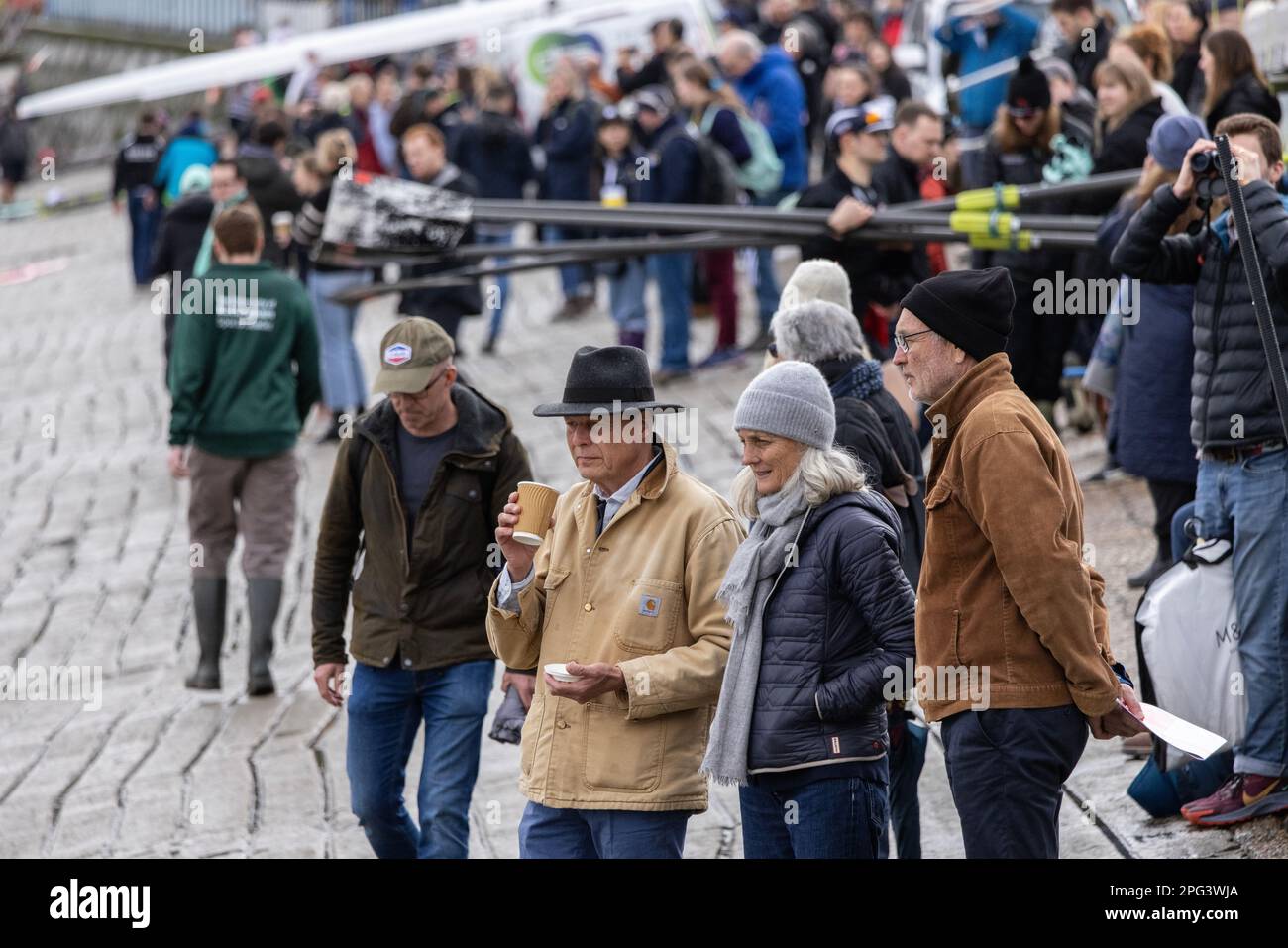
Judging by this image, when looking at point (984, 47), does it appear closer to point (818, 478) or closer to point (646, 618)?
point (818, 478)

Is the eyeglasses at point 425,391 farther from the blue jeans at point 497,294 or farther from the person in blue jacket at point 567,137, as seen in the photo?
A: the person in blue jacket at point 567,137

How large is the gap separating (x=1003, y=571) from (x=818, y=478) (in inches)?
22.3

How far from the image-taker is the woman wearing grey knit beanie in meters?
4.57

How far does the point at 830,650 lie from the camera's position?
461 centimetres

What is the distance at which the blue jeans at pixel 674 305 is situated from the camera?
1312 cm

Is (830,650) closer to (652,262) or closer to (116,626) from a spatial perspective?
(116,626)

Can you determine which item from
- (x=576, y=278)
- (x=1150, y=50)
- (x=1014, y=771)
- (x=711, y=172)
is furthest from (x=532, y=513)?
(x=576, y=278)

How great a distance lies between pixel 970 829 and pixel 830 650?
54 cm

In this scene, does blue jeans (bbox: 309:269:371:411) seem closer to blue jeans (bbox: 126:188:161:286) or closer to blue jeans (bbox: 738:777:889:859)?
blue jeans (bbox: 126:188:161:286)

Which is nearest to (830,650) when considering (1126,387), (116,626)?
(1126,387)

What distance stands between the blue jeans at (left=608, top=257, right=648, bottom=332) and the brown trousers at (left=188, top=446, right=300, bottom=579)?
5.08m

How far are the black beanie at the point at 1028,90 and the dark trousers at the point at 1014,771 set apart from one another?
17.9 feet
